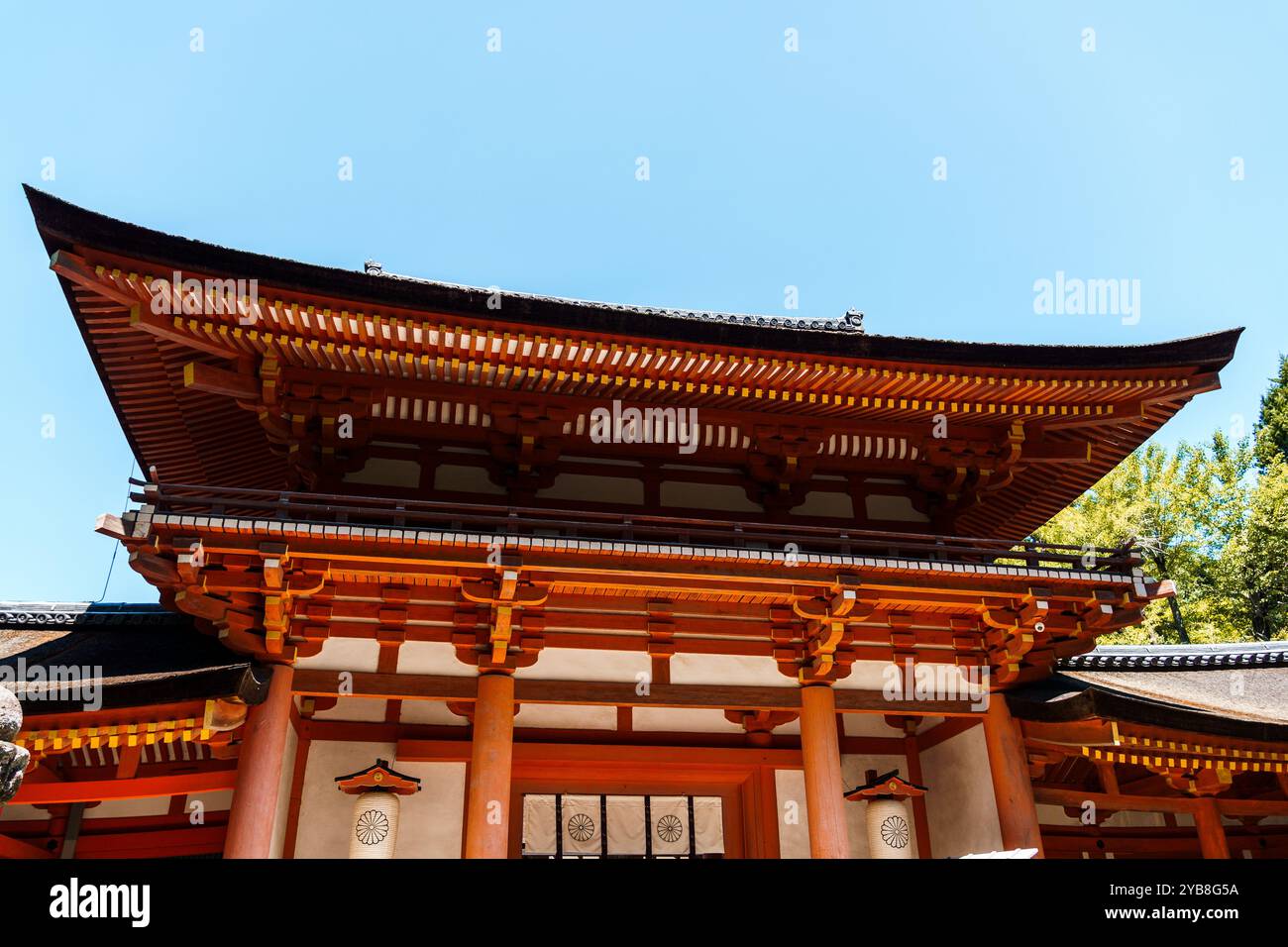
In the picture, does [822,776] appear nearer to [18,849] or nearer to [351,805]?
[351,805]

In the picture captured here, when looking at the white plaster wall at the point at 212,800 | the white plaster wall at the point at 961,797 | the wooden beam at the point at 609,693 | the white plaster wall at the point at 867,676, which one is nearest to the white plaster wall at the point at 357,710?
the wooden beam at the point at 609,693

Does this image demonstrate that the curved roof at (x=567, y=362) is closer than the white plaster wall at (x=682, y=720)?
Yes

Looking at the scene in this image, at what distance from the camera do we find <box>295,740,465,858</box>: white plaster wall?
419 inches

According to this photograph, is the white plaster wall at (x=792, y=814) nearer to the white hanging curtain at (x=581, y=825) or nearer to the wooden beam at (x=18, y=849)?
the white hanging curtain at (x=581, y=825)

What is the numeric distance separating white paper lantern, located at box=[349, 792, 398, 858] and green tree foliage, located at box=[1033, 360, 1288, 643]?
945 inches

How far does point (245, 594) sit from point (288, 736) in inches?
72.2

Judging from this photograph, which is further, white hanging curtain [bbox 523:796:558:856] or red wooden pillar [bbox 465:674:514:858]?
white hanging curtain [bbox 523:796:558:856]

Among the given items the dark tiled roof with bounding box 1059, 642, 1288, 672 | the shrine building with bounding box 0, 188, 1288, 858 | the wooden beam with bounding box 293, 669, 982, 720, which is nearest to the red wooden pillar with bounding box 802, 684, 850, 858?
the shrine building with bounding box 0, 188, 1288, 858

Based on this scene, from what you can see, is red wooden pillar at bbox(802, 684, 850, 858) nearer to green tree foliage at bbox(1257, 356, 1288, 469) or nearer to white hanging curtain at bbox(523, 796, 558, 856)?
white hanging curtain at bbox(523, 796, 558, 856)

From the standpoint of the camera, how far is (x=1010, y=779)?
1095 cm

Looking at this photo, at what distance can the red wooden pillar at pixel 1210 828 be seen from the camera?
39.8 ft

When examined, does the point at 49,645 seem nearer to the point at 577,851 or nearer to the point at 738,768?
the point at 577,851

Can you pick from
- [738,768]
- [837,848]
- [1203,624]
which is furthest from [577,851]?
[1203,624]

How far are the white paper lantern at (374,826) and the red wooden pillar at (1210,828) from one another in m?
10.4
